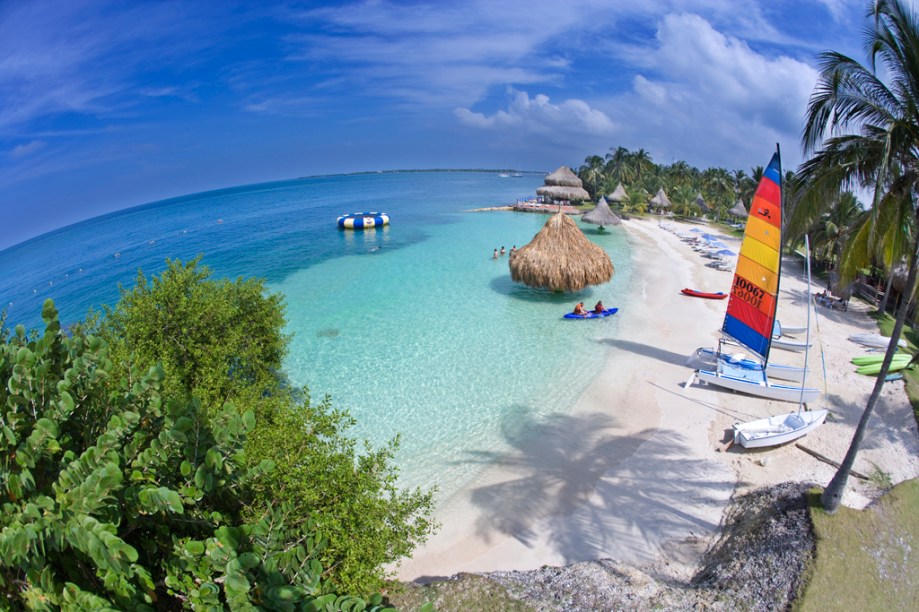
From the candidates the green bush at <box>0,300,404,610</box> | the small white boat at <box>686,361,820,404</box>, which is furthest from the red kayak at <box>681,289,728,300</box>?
the green bush at <box>0,300,404,610</box>

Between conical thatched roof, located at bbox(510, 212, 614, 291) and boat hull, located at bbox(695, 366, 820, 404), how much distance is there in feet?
26.4

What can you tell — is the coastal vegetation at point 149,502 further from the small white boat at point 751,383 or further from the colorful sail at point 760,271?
the colorful sail at point 760,271

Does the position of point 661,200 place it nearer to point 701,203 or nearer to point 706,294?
point 701,203

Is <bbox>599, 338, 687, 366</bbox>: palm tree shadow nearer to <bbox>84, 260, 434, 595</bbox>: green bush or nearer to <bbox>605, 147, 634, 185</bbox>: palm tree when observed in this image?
<bbox>84, 260, 434, 595</bbox>: green bush

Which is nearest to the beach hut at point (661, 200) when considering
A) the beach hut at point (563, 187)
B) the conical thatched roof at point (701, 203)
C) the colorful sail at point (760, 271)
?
the conical thatched roof at point (701, 203)

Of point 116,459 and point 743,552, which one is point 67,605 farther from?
point 743,552

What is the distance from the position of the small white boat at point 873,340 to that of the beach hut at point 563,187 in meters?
38.3

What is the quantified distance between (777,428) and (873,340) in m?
8.42

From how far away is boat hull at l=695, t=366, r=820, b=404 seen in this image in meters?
11.6

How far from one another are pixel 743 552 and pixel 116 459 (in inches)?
328

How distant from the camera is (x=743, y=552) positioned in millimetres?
6992

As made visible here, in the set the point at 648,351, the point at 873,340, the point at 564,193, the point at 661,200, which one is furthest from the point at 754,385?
the point at 564,193

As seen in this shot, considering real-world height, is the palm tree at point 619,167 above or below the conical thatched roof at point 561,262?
above

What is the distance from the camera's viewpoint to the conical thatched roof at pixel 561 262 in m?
20.0
